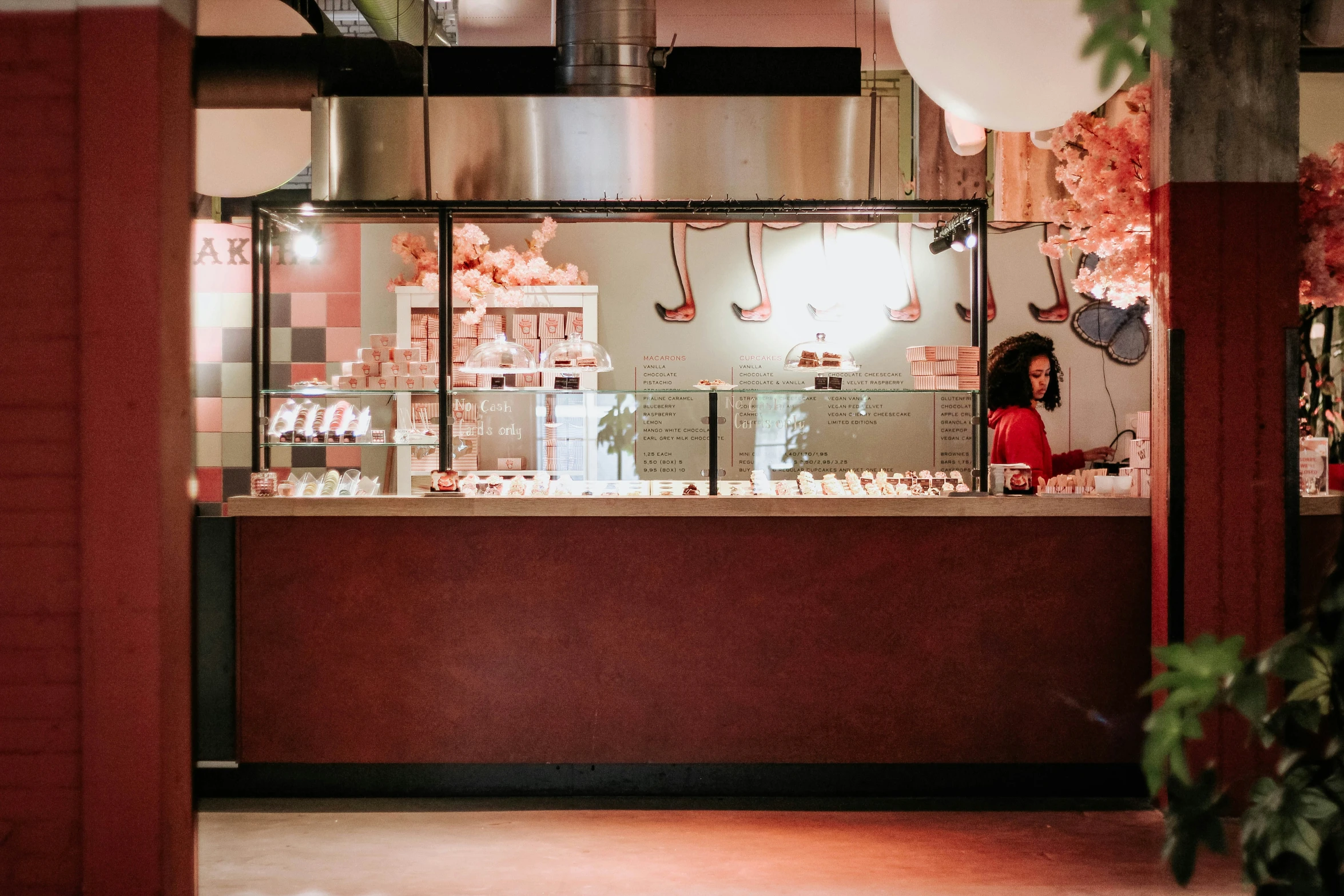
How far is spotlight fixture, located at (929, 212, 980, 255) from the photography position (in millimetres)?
4117

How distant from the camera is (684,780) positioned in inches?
145

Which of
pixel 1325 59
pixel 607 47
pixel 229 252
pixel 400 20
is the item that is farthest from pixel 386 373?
pixel 1325 59

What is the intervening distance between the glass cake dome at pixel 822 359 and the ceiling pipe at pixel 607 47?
1.28 metres

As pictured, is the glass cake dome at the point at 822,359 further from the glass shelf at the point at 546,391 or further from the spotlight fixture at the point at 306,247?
the spotlight fixture at the point at 306,247

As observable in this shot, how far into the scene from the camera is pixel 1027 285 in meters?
6.60

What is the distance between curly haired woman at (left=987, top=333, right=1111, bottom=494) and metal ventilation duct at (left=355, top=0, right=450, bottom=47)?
338 centimetres

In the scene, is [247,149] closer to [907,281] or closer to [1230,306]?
[1230,306]

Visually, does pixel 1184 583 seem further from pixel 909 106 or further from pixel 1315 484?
pixel 909 106

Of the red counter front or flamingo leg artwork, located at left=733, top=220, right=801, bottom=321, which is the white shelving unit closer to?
flamingo leg artwork, located at left=733, top=220, right=801, bottom=321

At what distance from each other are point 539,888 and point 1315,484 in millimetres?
3069

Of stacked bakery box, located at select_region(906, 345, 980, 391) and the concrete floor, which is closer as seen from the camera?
the concrete floor

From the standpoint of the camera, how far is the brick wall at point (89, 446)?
235cm

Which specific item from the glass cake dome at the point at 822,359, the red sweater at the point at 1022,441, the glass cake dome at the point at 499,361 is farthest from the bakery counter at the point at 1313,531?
the glass cake dome at the point at 499,361

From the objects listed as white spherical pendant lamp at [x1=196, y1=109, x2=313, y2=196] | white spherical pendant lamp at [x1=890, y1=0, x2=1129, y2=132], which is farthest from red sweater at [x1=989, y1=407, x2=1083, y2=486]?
white spherical pendant lamp at [x1=196, y1=109, x2=313, y2=196]
